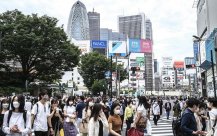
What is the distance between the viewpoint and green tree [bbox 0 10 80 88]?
128 feet

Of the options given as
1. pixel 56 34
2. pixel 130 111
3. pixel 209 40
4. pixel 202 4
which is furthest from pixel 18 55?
pixel 202 4

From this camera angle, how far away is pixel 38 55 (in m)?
40.4

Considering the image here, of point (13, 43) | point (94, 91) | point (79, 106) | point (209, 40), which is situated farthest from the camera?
point (94, 91)

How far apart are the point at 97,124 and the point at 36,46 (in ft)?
112

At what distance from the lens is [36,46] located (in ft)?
129

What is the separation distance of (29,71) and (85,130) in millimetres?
34823

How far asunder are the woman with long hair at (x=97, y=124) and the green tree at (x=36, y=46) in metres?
33.2

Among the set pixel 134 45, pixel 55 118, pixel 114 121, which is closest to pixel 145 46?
pixel 134 45

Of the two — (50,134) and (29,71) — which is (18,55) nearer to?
(29,71)

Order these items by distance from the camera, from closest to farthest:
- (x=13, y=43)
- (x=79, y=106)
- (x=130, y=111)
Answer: (x=79, y=106)
(x=130, y=111)
(x=13, y=43)

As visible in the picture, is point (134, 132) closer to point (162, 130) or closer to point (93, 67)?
point (162, 130)

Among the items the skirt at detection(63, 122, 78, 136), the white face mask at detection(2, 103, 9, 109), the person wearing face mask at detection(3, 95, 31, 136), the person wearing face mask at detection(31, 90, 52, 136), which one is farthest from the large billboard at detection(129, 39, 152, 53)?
the person wearing face mask at detection(3, 95, 31, 136)

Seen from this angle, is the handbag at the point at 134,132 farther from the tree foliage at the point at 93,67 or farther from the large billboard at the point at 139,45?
the large billboard at the point at 139,45

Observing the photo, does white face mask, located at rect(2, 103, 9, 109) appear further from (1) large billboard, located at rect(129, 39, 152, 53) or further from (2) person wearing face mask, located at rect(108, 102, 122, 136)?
(1) large billboard, located at rect(129, 39, 152, 53)
